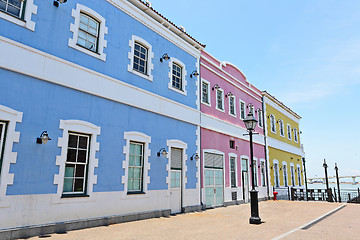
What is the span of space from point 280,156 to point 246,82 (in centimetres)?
912

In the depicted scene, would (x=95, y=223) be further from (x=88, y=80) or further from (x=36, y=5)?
(x=36, y=5)

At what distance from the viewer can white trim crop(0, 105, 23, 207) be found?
684cm

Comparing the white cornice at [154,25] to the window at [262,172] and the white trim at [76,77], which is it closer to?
the white trim at [76,77]

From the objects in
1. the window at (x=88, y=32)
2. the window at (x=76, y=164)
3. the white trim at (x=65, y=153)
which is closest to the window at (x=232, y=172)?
the white trim at (x=65, y=153)

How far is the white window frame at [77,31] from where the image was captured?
8988 millimetres

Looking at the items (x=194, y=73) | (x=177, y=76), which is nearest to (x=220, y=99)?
(x=194, y=73)

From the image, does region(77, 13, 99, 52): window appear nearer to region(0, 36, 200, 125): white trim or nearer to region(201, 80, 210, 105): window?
region(0, 36, 200, 125): white trim

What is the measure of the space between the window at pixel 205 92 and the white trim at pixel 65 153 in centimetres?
817

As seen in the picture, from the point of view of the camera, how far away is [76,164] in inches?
342

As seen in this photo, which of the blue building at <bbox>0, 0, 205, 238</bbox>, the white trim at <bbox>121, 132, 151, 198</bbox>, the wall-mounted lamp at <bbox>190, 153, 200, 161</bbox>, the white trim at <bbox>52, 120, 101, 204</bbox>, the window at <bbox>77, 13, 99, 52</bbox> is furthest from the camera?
the wall-mounted lamp at <bbox>190, 153, 200, 161</bbox>

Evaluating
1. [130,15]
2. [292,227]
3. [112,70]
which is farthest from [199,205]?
[130,15]

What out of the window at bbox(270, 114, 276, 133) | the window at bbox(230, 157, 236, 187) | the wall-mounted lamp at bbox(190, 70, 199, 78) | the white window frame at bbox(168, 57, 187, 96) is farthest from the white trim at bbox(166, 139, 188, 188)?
the window at bbox(270, 114, 276, 133)

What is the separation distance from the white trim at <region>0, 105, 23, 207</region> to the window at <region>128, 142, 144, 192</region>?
436 centimetres

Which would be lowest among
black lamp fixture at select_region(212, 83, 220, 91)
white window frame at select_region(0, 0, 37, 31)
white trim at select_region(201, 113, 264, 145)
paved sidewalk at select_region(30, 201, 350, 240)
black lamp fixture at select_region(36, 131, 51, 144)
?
paved sidewalk at select_region(30, 201, 350, 240)
